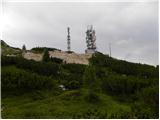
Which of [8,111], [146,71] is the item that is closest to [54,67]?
[146,71]

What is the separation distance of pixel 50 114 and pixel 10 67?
96.7 ft

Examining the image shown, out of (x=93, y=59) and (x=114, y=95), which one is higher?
(x=93, y=59)

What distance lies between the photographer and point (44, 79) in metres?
68.6

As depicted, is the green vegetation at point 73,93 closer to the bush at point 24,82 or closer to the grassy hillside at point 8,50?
the bush at point 24,82

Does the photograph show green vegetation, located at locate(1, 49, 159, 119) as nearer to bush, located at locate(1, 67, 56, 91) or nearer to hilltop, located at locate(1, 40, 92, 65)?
bush, located at locate(1, 67, 56, 91)

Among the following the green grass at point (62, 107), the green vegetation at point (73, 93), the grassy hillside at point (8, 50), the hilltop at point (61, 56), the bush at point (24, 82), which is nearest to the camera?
the green grass at point (62, 107)

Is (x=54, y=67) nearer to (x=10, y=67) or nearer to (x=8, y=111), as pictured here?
(x=10, y=67)

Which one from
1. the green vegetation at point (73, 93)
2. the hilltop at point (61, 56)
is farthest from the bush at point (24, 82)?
the hilltop at point (61, 56)

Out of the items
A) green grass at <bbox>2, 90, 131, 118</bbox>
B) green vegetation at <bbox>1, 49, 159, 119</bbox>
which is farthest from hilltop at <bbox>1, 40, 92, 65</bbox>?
green grass at <bbox>2, 90, 131, 118</bbox>

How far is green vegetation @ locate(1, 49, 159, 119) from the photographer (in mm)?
52156

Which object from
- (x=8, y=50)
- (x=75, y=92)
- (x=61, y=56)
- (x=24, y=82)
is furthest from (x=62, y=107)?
(x=8, y=50)

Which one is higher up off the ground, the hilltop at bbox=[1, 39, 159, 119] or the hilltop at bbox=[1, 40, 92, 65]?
the hilltop at bbox=[1, 40, 92, 65]

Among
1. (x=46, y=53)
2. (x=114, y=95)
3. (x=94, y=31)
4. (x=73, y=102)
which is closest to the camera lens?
(x=73, y=102)

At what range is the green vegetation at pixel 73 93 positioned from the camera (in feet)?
171
